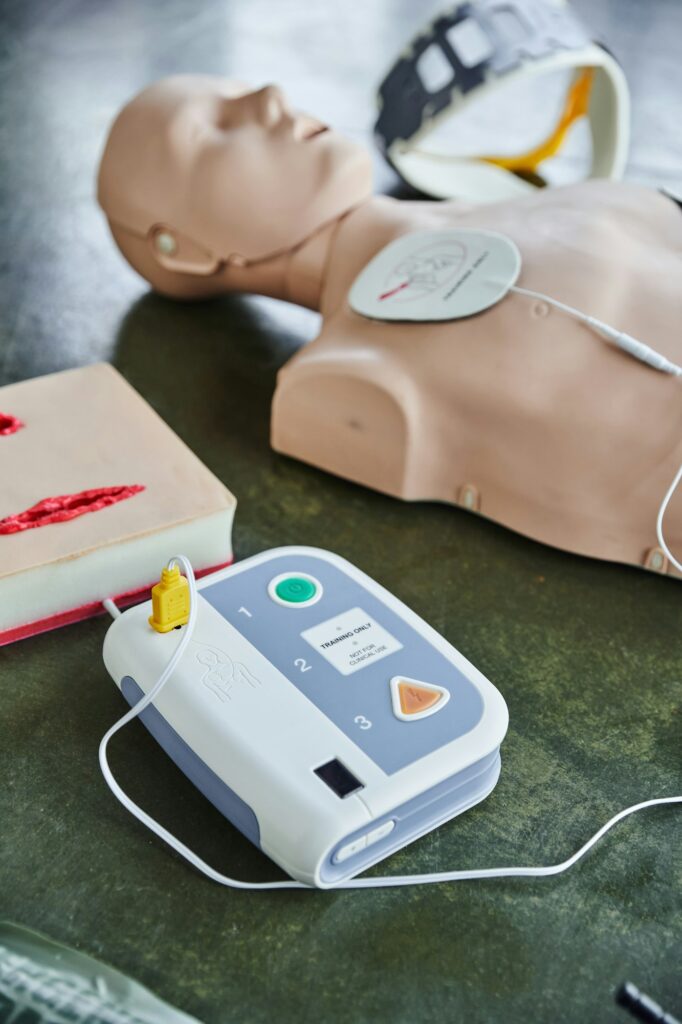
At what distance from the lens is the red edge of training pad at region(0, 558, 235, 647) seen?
2.29 ft

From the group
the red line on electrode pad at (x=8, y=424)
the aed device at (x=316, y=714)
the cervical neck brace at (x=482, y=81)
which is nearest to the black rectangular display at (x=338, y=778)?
the aed device at (x=316, y=714)

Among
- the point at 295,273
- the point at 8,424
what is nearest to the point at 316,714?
the point at 8,424

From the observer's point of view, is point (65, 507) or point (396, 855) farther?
point (65, 507)

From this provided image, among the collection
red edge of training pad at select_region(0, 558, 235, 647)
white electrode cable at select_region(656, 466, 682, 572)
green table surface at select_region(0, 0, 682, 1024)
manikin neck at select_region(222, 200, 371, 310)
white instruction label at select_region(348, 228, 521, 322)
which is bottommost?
green table surface at select_region(0, 0, 682, 1024)

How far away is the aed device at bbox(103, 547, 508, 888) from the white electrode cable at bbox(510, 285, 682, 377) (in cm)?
24

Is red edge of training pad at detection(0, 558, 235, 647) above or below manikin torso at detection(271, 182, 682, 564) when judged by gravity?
below

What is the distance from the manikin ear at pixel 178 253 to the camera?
94 cm

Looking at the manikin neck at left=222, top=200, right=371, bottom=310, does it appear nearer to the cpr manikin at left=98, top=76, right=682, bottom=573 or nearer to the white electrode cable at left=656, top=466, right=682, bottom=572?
the cpr manikin at left=98, top=76, right=682, bottom=573

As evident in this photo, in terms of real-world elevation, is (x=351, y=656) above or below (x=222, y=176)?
below

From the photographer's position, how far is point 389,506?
0.84 metres

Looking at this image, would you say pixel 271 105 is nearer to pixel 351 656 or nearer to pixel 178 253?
pixel 178 253

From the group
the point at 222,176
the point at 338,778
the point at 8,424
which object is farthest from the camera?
the point at 222,176

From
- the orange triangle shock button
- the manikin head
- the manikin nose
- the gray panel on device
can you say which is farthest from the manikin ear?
the orange triangle shock button

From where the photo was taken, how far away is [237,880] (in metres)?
0.58
